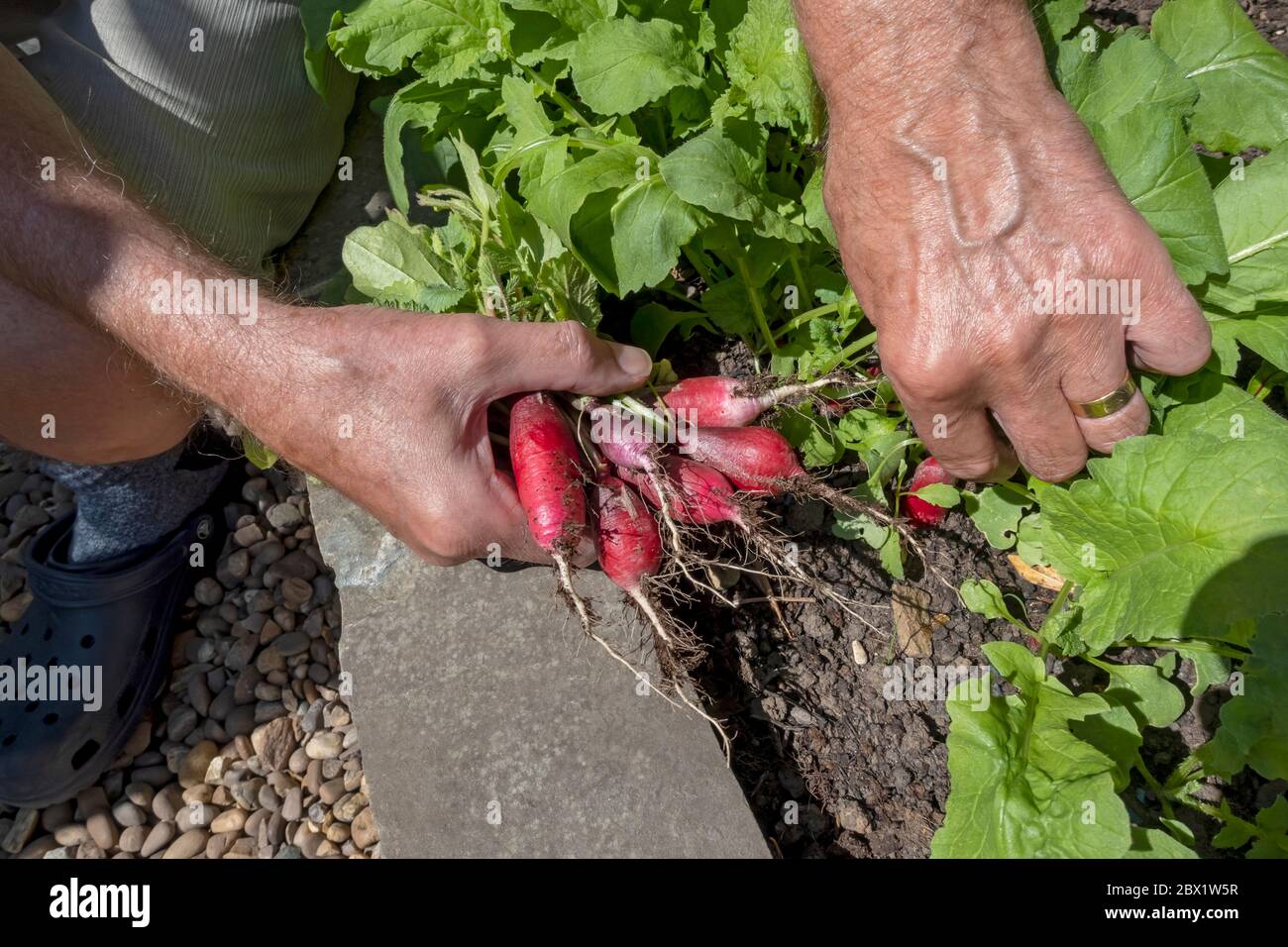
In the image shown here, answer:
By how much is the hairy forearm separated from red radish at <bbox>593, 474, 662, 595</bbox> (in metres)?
0.66

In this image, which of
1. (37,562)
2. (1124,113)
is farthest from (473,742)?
(1124,113)

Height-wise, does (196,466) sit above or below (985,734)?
below

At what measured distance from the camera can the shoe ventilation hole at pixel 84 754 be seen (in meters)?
2.24

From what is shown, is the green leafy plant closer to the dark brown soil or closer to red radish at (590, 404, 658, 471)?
the dark brown soil

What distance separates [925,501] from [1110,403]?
57 cm

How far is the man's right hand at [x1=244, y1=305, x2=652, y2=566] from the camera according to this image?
163 cm

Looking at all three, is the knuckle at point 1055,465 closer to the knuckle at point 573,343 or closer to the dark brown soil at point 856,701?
the dark brown soil at point 856,701

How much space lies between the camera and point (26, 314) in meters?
1.85

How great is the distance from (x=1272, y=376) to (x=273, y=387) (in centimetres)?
200

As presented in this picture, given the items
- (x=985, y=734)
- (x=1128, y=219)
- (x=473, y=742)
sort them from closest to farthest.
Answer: (x=1128, y=219), (x=985, y=734), (x=473, y=742)

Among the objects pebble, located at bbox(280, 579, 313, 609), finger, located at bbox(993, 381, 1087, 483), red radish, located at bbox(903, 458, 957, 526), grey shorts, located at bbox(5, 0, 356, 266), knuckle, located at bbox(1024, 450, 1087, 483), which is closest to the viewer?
finger, located at bbox(993, 381, 1087, 483)

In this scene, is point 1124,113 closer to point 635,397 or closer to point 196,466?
point 635,397

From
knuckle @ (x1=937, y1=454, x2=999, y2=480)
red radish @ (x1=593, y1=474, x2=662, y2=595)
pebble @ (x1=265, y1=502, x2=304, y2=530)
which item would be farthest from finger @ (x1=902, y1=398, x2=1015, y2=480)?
pebble @ (x1=265, y1=502, x2=304, y2=530)

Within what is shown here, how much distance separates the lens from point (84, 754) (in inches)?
88.7
